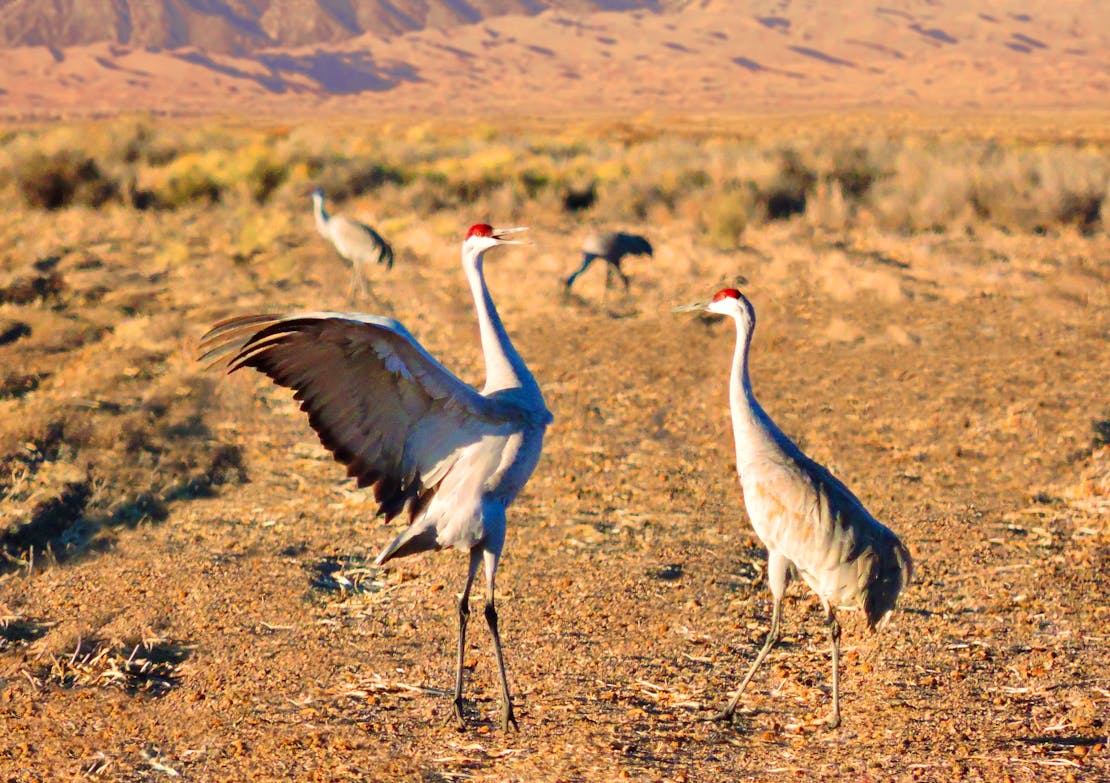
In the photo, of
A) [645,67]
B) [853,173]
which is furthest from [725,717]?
[645,67]

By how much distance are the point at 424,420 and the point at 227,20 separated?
126 meters

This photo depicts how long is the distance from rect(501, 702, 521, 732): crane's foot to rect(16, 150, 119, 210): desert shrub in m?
19.2

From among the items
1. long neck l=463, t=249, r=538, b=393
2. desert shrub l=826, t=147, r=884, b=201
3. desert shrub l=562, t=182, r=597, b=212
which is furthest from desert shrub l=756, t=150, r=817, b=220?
long neck l=463, t=249, r=538, b=393

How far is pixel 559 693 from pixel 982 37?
122973mm

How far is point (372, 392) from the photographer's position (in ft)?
15.6

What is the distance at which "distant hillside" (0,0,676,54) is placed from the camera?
374 feet

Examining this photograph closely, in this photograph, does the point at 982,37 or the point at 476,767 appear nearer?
the point at 476,767

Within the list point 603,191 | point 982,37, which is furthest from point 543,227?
point 982,37

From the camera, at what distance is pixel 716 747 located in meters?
4.71

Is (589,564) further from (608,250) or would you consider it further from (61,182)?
(61,182)

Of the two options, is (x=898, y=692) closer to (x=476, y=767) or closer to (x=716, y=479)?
(x=476, y=767)

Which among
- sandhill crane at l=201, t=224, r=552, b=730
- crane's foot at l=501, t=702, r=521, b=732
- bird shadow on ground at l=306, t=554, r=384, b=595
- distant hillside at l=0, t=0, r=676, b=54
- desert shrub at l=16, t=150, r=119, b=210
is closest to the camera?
sandhill crane at l=201, t=224, r=552, b=730

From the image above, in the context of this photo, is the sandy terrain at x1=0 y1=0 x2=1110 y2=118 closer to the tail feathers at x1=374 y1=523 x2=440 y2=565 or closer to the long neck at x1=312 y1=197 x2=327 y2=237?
the long neck at x1=312 y1=197 x2=327 y2=237

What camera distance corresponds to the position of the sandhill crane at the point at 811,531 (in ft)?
16.2
